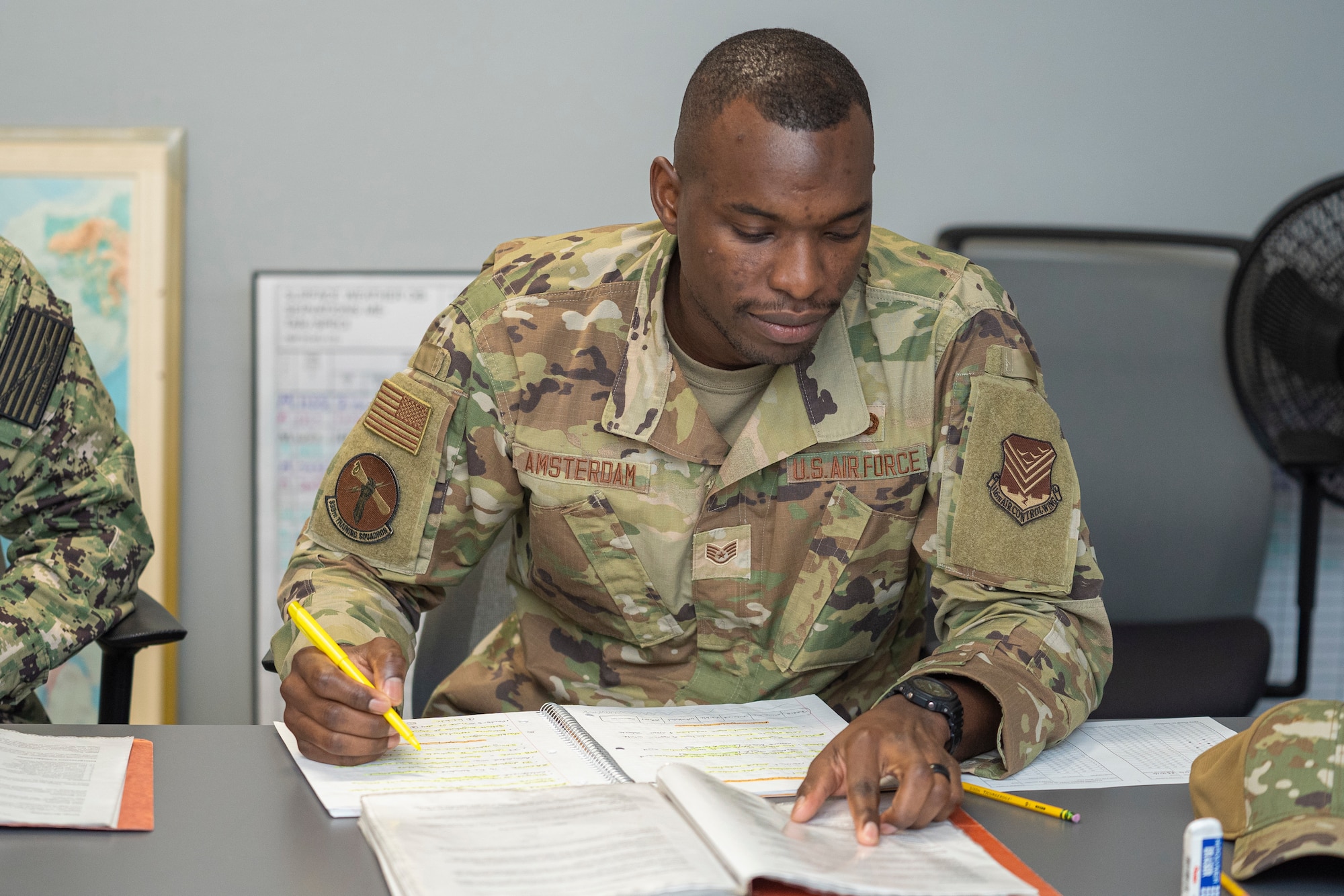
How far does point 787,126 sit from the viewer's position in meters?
1.19

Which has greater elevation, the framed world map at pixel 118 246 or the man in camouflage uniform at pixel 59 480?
the framed world map at pixel 118 246

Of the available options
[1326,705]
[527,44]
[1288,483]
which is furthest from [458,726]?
[1288,483]

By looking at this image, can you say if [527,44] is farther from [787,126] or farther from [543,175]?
[787,126]

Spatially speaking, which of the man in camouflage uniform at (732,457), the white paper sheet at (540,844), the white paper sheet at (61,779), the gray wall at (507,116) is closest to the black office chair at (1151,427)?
the gray wall at (507,116)

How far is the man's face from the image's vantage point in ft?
3.90

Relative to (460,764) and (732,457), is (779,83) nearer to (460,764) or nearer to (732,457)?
(732,457)

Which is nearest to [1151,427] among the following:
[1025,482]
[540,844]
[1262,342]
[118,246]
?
[1262,342]

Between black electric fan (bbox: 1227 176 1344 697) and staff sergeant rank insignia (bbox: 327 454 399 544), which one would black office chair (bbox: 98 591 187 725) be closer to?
staff sergeant rank insignia (bbox: 327 454 399 544)

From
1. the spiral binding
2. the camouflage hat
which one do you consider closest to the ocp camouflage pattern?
the spiral binding

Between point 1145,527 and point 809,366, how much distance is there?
1193mm

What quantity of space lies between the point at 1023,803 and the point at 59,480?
45.3 inches

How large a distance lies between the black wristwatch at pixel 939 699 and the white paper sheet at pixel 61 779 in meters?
0.63

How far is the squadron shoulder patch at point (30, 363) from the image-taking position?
1455 millimetres

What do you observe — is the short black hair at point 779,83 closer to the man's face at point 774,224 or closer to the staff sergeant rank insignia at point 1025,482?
the man's face at point 774,224
